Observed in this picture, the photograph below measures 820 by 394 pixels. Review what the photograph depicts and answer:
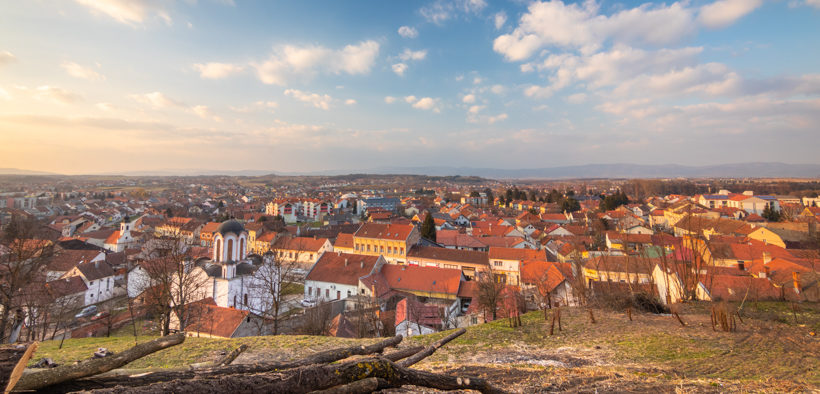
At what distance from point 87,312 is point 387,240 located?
28.0 m

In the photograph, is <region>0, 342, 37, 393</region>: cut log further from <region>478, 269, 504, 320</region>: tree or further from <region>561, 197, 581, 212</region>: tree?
<region>561, 197, 581, 212</region>: tree

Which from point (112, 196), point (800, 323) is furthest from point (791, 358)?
point (112, 196)

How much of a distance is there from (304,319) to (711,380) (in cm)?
1800

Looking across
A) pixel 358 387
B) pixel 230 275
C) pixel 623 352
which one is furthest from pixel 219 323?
pixel 623 352

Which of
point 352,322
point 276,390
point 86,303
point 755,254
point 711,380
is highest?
point 276,390

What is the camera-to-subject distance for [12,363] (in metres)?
2.96

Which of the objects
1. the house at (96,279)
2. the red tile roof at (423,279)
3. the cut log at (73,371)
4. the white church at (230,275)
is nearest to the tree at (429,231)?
the red tile roof at (423,279)

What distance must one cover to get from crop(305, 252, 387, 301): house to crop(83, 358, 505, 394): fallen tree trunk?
81.0 ft

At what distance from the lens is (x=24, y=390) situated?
2.71 m

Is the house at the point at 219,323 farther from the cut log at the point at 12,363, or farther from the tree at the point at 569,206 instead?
the tree at the point at 569,206

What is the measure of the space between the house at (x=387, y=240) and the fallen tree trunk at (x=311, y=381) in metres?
36.4

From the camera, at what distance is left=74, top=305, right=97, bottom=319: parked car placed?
2491cm

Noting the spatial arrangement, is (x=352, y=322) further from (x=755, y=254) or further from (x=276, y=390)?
(x=755, y=254)

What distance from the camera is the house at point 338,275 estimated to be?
27.7m
